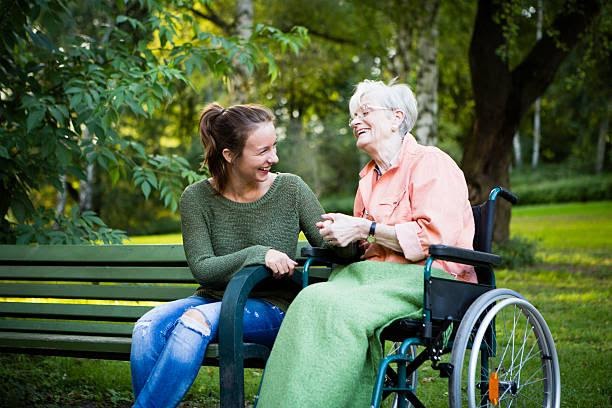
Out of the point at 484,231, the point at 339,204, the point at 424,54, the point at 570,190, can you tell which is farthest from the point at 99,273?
the point at 570,190

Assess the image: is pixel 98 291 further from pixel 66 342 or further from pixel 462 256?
pixel 462 256

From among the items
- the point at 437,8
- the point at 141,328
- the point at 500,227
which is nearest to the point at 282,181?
the point at 141,328

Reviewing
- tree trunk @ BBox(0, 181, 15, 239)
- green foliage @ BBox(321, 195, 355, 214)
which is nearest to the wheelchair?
tree trunk @ BBox(0, 181, 15, 239)

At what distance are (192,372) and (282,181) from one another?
0.88 metres

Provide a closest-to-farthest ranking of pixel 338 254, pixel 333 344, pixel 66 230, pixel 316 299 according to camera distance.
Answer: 1. pixel 333 344
2. pixel 316 299
3. pixel 338 254
4. pixel 66 230

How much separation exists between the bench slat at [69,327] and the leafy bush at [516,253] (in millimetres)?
7524

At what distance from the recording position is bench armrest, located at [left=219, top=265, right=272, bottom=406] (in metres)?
3.11

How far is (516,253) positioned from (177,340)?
8600 mm

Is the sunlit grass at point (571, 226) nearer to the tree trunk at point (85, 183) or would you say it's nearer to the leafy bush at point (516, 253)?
the leafy bush at point (516, 253)

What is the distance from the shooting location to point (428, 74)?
13.6 metres

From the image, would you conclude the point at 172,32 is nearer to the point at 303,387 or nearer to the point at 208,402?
the point at 208,402

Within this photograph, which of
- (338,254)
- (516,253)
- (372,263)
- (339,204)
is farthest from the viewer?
(339,204)

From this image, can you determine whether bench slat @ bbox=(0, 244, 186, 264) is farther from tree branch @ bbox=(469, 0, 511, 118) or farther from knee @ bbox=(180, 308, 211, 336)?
tree branch @ bbox=(469, 0, 511, 118)

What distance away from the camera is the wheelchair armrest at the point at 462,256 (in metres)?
2.88
